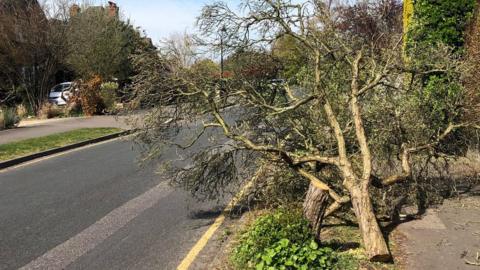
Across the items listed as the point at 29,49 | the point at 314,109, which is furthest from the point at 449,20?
the point at 29,49

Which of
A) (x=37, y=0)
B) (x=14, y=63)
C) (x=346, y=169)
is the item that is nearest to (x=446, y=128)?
(x=346, y=169)

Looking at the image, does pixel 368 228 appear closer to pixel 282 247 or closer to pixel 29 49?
pixel 282 247

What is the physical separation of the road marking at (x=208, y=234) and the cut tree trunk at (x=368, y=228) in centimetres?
157

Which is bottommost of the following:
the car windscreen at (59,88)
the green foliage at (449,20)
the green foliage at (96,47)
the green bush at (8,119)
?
the green bush at (8,119)

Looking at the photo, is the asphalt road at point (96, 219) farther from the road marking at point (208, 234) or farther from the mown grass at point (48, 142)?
the mown grass at point (48, 142)

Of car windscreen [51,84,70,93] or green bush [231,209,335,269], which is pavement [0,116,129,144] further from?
green bush [231,209,335,269]

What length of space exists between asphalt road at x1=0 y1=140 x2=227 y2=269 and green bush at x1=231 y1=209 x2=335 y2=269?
3.30 feet

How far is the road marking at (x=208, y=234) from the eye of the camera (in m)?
5.25

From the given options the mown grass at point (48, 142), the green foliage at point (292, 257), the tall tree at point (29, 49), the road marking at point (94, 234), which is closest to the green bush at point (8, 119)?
the mown grass at point (48, 142)

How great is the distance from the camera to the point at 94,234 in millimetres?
6320

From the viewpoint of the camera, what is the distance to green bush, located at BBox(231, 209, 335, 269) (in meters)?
4.18

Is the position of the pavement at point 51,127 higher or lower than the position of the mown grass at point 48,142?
higher

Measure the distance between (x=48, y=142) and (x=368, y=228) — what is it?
12349 mm

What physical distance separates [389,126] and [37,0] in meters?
26.2
